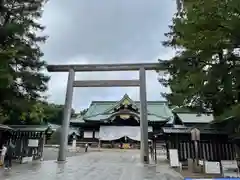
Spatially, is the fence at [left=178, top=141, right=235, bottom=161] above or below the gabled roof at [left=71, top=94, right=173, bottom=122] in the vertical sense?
below

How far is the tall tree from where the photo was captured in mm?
12791

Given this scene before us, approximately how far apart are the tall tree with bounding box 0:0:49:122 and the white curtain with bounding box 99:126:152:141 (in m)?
18.5

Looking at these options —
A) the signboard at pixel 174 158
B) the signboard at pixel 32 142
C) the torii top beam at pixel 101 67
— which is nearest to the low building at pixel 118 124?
the torii top beam at pixel 101 67

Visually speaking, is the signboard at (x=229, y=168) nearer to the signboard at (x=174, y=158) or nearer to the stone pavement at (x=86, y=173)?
the stone pavement at (x=86, y=173)

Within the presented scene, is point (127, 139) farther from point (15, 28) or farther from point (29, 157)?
point (15, 28)

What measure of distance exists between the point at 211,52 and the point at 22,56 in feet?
33.5

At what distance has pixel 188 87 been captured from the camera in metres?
12.3

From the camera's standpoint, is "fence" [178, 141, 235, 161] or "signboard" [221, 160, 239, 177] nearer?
"signboard" [221, 160, 239, 177]

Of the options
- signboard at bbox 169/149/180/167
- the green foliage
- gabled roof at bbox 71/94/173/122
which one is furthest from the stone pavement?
gabled roof at bbox 71/94/173/122

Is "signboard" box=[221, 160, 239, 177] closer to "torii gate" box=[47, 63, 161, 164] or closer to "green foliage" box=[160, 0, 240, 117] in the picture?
"green foliage" box=[160, 0, 240, 117]

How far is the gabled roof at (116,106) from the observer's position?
35219mm

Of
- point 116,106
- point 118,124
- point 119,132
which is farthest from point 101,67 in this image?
point 118,124

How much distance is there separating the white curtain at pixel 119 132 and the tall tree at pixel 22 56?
60.7ft

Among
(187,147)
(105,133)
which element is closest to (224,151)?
(187,147)
